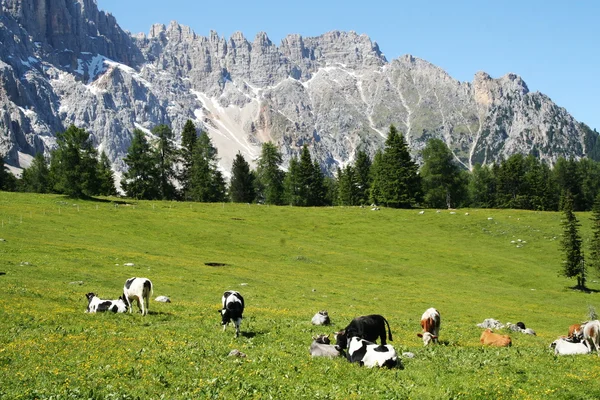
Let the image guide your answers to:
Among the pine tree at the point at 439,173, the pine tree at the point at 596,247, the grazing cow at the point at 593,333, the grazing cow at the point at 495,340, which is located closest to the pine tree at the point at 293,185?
the pine tree at the point at 439,173

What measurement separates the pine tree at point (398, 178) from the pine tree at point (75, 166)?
54.6 m

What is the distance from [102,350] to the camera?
16.1 m

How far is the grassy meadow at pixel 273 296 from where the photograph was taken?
13.2m

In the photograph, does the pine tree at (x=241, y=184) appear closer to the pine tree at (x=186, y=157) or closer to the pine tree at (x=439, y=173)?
the pine tree at (x=186, y=157)

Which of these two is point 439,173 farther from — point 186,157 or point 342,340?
point 342,340

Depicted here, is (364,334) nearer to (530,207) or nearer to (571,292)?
(571,292)

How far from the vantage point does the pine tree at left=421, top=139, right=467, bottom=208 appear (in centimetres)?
11369

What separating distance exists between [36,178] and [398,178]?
335 ft

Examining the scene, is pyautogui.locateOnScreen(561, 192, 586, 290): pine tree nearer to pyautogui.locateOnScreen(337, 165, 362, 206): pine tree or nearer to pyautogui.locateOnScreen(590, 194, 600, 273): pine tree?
pyautogui.locateOnScreen(590, 194, 600, 273): pine tree

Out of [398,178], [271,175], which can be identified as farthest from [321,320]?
[271,175]

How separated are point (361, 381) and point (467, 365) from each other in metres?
4.64

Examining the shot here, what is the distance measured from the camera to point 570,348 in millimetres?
19453

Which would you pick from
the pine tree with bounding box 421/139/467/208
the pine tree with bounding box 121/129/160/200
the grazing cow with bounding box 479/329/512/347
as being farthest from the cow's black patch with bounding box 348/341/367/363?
the pine tree with bounding box 421/139/467/208

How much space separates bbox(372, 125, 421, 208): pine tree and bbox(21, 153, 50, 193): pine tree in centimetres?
9178
